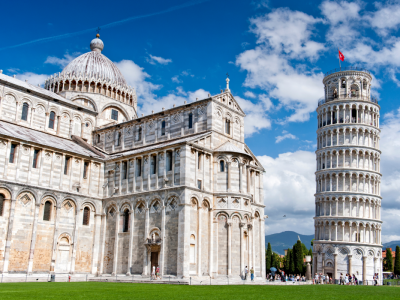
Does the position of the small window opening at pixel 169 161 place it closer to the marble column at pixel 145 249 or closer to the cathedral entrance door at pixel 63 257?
the marble column at pixel 145 249

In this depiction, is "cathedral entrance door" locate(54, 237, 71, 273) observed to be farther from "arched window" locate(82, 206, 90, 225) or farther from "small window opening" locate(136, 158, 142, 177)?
"small window opening" locate(136, 158, 142, 177)

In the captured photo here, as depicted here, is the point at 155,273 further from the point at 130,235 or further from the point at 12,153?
the point at 12,153

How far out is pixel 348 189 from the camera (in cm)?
7119

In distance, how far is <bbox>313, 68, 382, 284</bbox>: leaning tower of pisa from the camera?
226 ft

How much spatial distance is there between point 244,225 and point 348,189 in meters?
37.2

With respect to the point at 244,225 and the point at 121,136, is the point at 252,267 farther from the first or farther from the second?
the point at 121,136

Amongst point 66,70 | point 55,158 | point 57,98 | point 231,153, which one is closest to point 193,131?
point 231,153

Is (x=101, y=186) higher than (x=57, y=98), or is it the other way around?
(x=57, y=98)

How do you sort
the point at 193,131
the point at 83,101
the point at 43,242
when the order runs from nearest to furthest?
the point at 43,242 → the point at 193,131 → the point at 83,101

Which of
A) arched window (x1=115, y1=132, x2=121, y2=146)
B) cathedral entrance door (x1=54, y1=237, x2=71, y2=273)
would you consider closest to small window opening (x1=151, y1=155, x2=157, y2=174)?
arched window (x1=115, y1=132, x2=121, y2=146)

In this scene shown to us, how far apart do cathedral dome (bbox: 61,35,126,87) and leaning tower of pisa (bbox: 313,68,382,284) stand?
37.8m

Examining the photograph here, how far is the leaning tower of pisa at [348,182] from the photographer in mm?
68750

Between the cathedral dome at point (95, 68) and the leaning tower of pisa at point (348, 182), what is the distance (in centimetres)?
3776

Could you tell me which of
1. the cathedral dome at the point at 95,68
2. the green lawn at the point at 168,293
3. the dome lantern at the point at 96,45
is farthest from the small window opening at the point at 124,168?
the dome lantern at the point at 96,45
